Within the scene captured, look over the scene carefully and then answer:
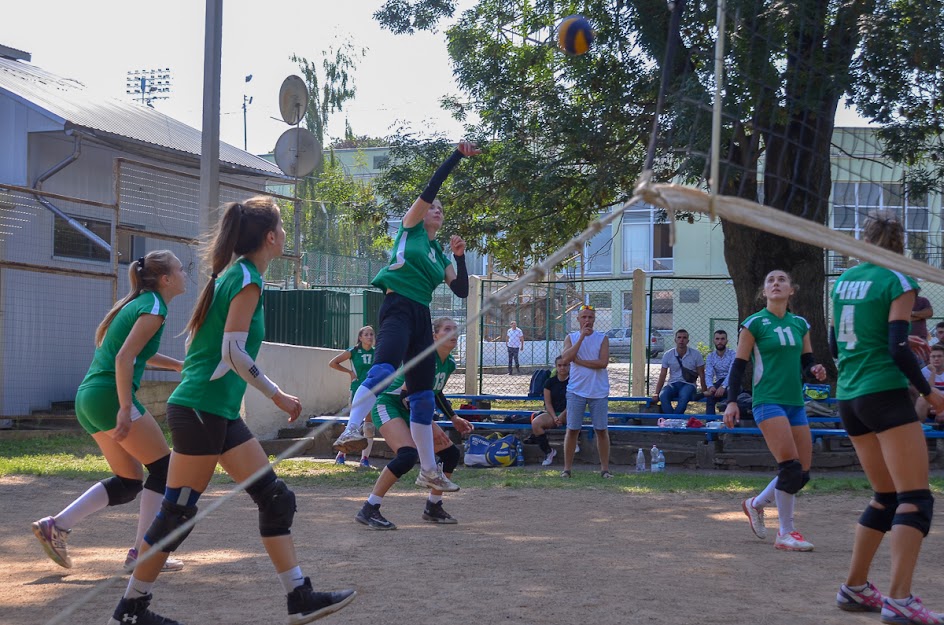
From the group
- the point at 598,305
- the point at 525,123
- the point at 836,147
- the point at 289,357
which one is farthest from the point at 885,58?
the point at 289,357

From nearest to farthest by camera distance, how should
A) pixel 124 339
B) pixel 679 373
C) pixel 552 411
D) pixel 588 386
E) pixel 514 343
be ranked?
pixel 124 339, pixel 588 386, pixel 552 411, pixel 679 373, pixel 514 343

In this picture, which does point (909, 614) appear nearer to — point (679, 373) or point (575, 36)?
point (575, 36)

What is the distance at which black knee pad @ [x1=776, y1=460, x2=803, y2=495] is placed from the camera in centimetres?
676

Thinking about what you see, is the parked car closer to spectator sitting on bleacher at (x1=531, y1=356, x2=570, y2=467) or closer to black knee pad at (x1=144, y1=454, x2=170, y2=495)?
spectator sitting on bleacher at (x1=531, y1=356, x2=570, y2=467)

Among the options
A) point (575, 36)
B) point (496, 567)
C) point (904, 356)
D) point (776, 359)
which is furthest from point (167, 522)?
point (575, 36)

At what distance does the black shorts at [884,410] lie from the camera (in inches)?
185

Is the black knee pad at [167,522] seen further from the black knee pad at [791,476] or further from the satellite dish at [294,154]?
the satellite dish at [294,154]

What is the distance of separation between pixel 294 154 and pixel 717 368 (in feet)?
23.0

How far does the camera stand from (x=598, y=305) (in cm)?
1806

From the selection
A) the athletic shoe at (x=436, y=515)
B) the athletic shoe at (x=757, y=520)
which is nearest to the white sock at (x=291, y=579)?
the athletic shoe at (x=436, y=515)

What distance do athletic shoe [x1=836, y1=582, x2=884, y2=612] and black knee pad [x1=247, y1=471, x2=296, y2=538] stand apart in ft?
9.07

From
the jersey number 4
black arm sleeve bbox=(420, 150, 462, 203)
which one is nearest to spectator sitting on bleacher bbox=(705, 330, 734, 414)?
black arm sleeve bbox=(420, 150, 462, 203)

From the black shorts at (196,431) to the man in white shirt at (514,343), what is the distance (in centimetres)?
1348

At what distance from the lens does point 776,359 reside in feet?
23.2
